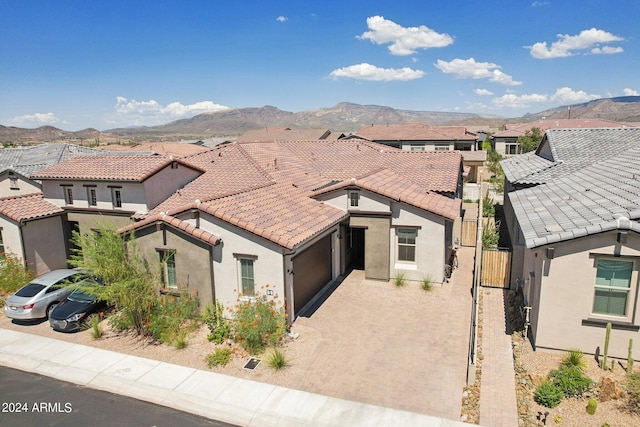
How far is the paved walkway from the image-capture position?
32.6 ft

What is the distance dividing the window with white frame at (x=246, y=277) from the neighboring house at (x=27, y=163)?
14.6 metres

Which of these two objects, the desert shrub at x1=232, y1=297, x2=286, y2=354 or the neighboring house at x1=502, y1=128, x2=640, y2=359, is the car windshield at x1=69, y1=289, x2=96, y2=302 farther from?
the neighboring house at x1=502, y1=128, x2=640, y2=359

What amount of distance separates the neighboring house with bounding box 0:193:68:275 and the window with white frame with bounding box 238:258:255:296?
11801mm

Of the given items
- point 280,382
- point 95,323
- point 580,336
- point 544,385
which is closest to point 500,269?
point 580,336

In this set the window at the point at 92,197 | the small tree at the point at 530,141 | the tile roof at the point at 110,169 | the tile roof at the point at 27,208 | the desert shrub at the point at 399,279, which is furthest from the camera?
the small tree at the point at 530,141

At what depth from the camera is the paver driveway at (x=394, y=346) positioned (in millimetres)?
11047

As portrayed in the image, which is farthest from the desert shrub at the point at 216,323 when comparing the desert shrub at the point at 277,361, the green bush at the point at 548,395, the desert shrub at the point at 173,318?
the green bush at the point at 548,395

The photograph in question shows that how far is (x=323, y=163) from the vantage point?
2767 centimetres

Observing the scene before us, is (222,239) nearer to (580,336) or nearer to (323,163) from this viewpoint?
(580,336)

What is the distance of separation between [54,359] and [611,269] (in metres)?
16.6

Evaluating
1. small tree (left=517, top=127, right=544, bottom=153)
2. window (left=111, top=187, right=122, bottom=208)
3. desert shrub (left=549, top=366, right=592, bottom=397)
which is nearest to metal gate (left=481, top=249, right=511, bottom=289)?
desert shrub (left=549, top=366, right=592, bottom=397)

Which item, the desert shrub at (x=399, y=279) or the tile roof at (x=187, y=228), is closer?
the tile roof at (x=187, y=228)

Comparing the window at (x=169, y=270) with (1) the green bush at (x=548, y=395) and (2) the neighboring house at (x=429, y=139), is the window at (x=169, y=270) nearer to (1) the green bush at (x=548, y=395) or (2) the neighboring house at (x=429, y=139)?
(1) the green bush at (x=548, y=395)

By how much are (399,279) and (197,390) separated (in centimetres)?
975
